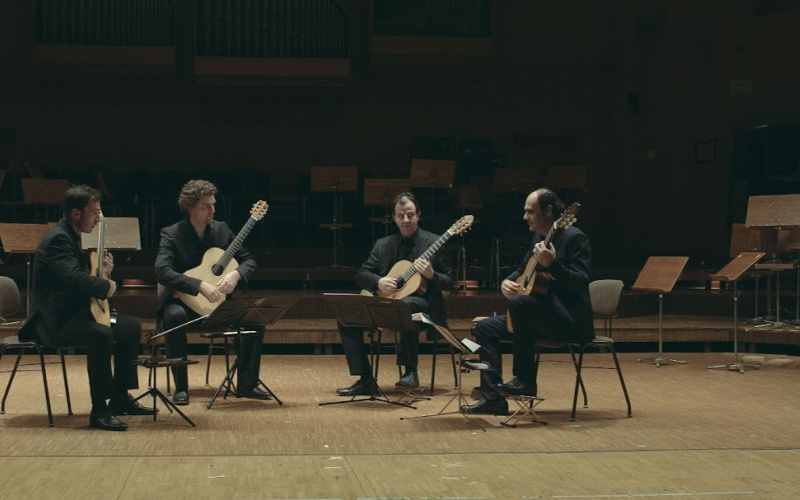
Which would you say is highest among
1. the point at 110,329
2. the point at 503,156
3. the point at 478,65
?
the point at 478,65

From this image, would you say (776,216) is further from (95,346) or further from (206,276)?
(95,346)

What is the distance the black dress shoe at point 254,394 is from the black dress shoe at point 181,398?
32cm

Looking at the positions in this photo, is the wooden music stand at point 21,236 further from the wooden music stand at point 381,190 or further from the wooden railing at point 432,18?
the wooden railing at point 432,18

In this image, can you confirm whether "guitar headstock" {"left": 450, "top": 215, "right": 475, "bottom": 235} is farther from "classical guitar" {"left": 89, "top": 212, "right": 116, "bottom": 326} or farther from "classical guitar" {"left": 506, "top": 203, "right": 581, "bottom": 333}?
"classical guitar" {"left": 89, "top": 212, "right": 116, "bottom": 326}

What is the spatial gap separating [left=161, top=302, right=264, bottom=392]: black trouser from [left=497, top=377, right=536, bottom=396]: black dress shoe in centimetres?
145

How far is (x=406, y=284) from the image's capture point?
584cm

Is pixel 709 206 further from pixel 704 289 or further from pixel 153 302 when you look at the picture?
pixel 153 302

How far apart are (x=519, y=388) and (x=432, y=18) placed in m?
7.92

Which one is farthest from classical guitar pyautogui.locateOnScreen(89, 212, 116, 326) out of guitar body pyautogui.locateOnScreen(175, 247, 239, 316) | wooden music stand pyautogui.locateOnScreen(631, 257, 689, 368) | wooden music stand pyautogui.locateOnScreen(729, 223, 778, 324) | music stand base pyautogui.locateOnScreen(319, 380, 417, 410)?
wooden music stand pyautogui.locateOnScreen(729, 223, 778, 324)

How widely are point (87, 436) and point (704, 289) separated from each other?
270 inches

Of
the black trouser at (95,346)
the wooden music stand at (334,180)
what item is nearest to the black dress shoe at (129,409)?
the black trouser at (95,346)

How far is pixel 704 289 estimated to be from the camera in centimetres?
981

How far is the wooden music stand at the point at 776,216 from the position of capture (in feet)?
26.0

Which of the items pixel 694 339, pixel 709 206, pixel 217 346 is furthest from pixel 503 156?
pixel 217 346
